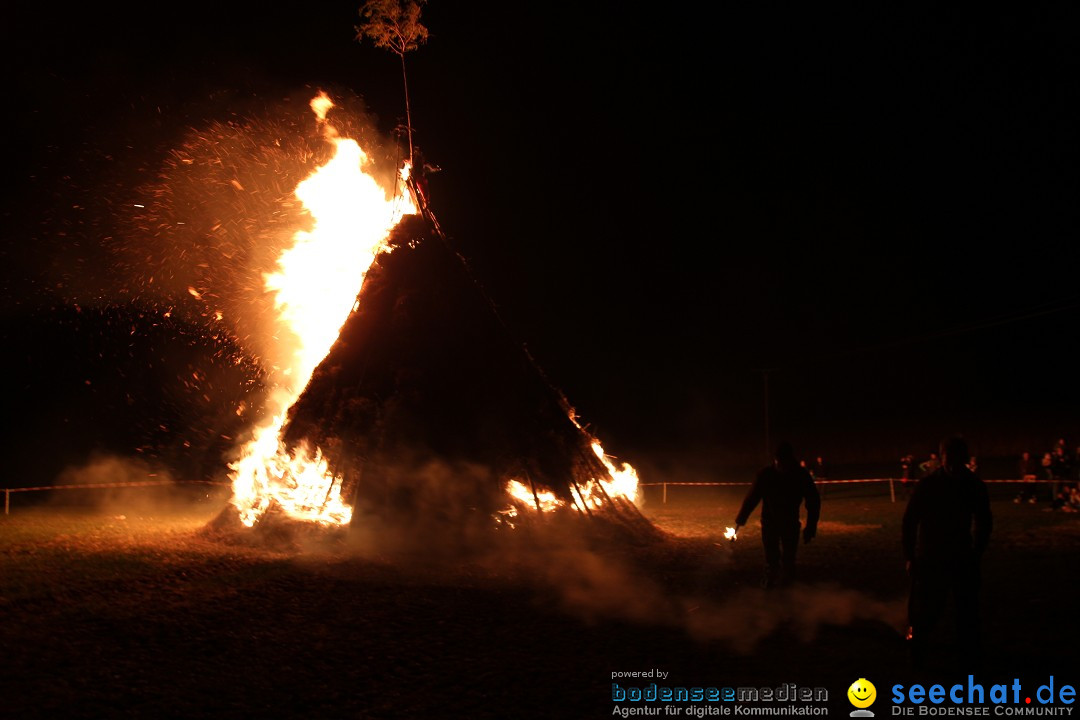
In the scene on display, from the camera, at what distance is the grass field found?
5.61 meters

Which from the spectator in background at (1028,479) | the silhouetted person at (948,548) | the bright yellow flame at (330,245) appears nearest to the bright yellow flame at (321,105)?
the bright yellow flame at (330,245)

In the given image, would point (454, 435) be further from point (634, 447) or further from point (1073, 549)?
point (634, 447)

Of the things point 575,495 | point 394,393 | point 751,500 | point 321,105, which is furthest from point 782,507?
point 321,105

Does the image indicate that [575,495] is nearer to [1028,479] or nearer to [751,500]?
[751,500]

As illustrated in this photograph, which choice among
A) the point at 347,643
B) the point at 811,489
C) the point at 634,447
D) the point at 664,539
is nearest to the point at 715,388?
the point at 634,447

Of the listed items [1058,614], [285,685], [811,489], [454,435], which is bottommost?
[285,685]

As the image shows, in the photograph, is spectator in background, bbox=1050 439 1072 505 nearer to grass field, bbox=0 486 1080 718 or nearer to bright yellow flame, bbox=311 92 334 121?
grass field, bbox=0 486 1080 718

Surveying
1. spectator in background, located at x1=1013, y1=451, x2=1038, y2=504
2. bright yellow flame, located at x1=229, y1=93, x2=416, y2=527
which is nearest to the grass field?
bright yellow flame, located at x1=229, y1=93, x2=416, y2=527

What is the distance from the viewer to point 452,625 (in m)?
7.54

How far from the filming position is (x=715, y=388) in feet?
151

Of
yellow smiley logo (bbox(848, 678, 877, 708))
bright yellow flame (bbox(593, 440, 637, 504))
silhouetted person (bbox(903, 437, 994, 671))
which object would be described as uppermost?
bright yellow flame (bbox(593, 440, 637, 504))

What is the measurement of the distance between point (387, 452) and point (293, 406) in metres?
2.41

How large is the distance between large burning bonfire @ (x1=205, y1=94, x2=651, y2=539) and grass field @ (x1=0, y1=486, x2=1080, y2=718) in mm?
1204

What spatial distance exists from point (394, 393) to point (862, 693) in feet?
29.7
